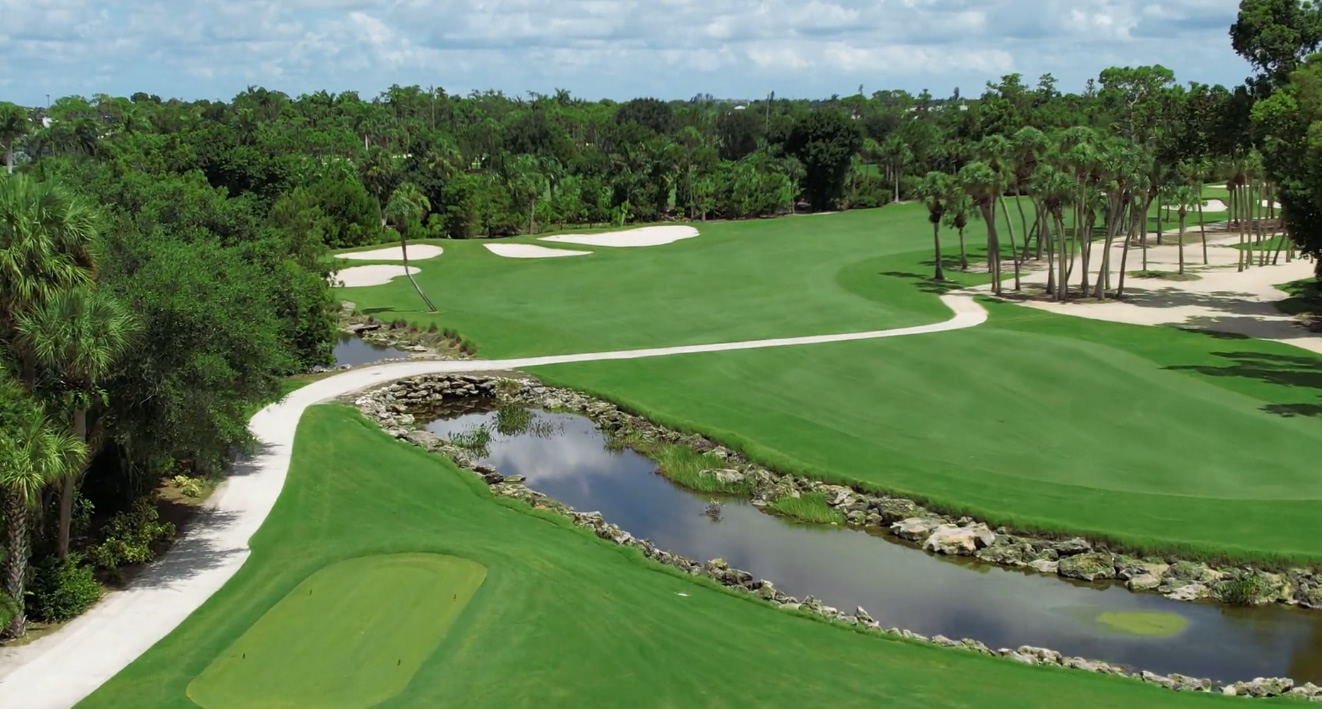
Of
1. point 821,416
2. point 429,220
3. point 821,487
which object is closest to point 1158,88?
point 429,220

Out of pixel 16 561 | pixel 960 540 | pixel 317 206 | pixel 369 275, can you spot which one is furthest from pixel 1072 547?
pixel 317 206

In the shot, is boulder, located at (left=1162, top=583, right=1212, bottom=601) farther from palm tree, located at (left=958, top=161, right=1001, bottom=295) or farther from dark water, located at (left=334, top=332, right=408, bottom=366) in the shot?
palm tree, located at (left=958, top=161, right=1001, bottom=295)

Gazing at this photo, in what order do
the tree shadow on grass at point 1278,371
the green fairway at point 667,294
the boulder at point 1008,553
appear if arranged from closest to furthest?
the boulder at point 1008,553, the tree shadow on grass at point 1278,371, the green fairway at point 667,294

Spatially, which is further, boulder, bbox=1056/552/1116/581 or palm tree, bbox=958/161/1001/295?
palm tree, bbox=958/161/1001/295

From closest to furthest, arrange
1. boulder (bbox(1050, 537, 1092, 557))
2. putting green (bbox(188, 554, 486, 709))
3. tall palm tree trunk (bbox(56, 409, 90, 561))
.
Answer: putting green (bbox(188, 554, 486, 709)) → tall palm tree trunk (bbox(56, 409, 90, 561)) → boulder (bbox(1050, 537, 1092, 557))

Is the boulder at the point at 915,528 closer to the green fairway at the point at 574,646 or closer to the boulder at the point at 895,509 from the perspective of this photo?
the boulder at the point at 895,509

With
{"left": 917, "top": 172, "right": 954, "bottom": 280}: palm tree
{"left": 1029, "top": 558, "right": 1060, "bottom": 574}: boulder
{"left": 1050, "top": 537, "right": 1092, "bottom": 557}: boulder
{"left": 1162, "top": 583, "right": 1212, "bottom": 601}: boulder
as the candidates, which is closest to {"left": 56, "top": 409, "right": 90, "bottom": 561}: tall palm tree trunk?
{"left": 1029, "top": 558, "right": 1060, "bottom": 574}: boulder

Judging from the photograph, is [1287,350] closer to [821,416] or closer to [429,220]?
[821,416]

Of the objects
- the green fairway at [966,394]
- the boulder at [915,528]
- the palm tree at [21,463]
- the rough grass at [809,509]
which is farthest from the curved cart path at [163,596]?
the boulder at [915,528]
